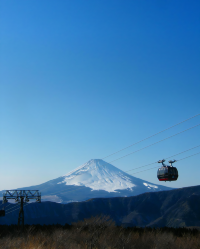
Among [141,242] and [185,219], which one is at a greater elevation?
[141,242]

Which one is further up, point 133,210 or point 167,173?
point 167,173

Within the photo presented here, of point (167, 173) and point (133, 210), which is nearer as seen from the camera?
point (167, 173)

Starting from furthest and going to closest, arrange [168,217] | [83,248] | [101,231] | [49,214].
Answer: [49,214] < [168,217] < [101,231] < [83,248]

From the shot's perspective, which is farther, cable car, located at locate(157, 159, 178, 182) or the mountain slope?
the mountain slope

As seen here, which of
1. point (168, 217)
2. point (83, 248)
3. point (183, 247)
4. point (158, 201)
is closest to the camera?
point (83, 248)

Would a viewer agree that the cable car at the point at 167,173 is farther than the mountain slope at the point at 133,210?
No

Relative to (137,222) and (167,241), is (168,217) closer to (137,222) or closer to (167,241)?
(137,222)

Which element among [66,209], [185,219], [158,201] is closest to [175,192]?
[158,201]

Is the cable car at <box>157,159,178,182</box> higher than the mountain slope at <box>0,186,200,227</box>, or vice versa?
the cable car at <box>157,159,178,182</box>
